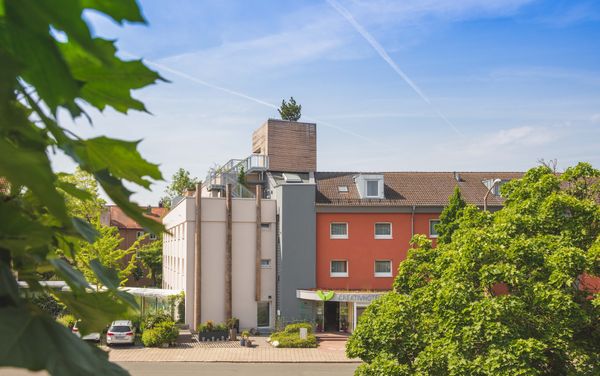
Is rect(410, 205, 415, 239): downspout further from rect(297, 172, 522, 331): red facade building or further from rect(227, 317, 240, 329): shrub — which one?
rect(227, 317, 240, 329): shrub

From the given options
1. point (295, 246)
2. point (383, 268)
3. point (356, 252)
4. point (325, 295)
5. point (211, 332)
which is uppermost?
point (295, 246)

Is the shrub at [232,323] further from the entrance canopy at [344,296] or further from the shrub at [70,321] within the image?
the shrub at [70,321]

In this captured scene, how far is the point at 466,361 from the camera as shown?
1412cm

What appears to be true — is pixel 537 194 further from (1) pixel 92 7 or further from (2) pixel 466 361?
(1) pixel 92 7

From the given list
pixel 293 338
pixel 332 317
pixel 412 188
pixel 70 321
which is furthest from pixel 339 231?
pixel 70 321

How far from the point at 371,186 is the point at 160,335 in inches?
570

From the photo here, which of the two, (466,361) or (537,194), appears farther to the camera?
(537,194)

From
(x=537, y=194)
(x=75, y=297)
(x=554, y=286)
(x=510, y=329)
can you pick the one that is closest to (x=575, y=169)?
(x=537, y=194)

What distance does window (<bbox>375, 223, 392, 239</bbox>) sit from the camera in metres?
37.3

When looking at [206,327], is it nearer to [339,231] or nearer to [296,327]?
[296,327]

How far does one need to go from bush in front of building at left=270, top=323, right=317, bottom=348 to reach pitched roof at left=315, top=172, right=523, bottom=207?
23.0 ft

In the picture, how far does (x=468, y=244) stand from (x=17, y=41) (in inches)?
631

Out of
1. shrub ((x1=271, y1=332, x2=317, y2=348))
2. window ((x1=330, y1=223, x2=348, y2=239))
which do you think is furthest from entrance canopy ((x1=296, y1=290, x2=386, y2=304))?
window ((x1=330, y1=223, x2=348, y2=239))

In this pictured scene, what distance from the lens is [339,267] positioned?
37094 mm
